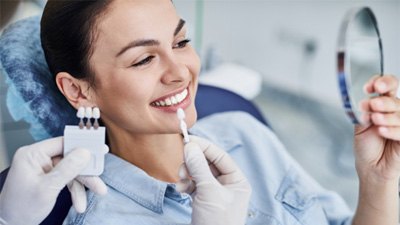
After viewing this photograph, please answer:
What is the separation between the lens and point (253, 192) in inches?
38.4

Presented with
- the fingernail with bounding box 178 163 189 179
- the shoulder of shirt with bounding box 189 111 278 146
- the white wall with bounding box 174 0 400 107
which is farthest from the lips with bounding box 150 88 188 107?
the white wall with bounding box 174 0 400 107

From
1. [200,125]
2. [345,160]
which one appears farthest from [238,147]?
[345,160]

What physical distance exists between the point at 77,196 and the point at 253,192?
1.19ft

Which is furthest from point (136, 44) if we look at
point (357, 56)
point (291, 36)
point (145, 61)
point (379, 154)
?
point (291, 36)

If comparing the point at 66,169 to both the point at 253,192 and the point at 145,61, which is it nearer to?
the point at 145,61

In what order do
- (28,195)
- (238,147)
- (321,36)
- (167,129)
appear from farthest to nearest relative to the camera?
(321,36) → (238,147) → (167,129) → (28,195)

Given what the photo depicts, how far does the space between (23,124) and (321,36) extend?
127 centimetres

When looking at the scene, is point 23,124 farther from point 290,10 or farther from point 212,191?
point 290,10

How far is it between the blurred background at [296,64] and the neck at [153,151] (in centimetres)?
30

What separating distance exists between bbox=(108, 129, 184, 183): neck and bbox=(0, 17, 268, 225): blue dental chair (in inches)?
3.7

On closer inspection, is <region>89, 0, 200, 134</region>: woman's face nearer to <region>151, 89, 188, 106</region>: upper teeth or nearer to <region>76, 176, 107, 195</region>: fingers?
<region>151, 89, 188, 106</region>: upper teeth

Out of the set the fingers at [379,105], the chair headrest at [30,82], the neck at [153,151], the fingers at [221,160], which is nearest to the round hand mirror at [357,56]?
the fingers at [379,105]

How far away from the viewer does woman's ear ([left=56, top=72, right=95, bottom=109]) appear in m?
0.79

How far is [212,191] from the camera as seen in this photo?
0.74 m
